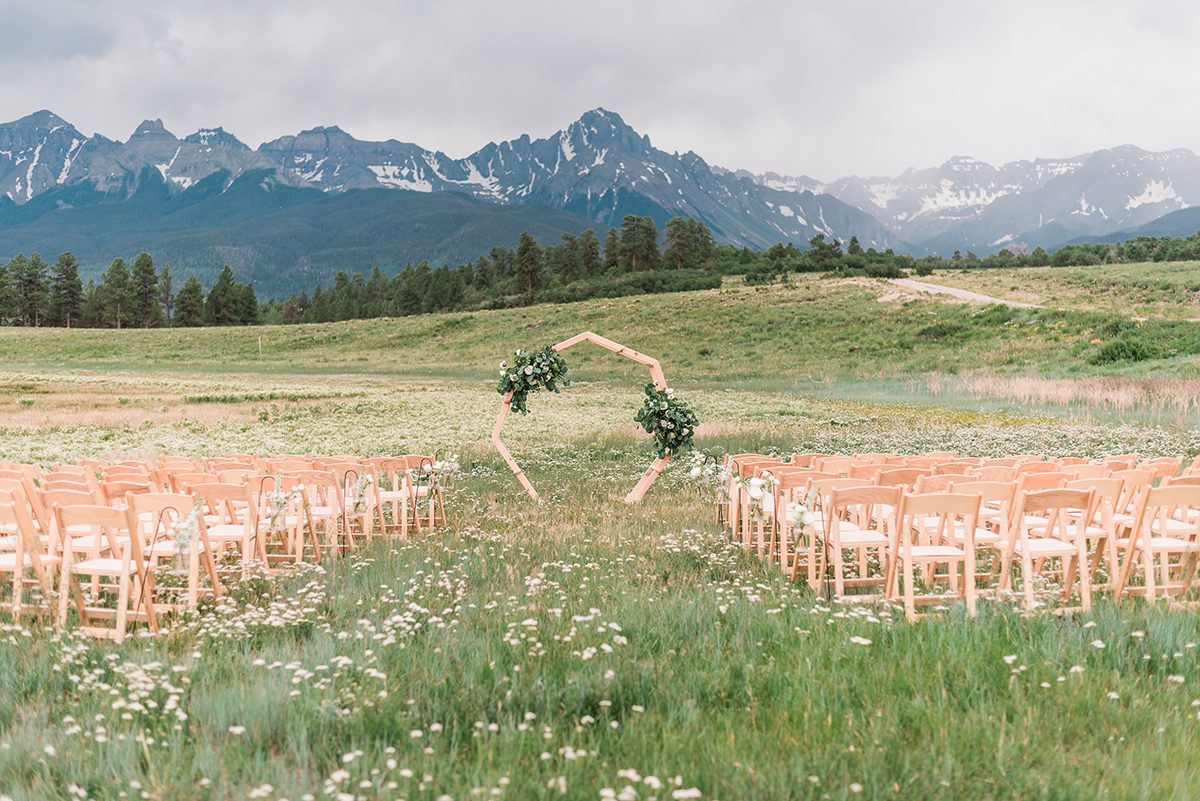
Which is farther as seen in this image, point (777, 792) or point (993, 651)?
point (993, 651)

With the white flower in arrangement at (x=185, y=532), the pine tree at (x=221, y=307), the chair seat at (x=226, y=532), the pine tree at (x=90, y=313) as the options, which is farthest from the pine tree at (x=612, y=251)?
the white flower in arrangement at (x=185, y=532)

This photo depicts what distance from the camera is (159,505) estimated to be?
7.46 meters

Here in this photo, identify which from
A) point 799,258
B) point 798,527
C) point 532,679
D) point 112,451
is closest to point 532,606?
point 532,679

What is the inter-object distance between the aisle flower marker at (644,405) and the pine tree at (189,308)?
129153mm

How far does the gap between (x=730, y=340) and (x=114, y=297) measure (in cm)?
9870

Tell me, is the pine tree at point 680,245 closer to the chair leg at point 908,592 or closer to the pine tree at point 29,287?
the pine tree at point 29,287

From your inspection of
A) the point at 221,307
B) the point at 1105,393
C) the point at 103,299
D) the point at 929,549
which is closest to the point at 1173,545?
the point at 929,549

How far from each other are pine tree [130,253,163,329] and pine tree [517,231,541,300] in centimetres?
5584

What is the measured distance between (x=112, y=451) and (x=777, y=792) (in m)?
25.0

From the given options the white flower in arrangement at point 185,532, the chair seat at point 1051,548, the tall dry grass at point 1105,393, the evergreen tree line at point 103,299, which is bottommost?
the tall dry grass at point 1105,393

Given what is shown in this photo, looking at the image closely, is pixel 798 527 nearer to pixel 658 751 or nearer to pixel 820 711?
pixel 820 711

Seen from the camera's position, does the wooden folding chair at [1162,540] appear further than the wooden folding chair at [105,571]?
Yes

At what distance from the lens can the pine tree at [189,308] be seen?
424 feet

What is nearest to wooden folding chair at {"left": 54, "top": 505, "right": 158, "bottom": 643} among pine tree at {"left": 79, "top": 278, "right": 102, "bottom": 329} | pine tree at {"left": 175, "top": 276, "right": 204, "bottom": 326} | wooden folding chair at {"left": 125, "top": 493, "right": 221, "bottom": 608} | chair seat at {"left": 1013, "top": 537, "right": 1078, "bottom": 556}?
wooden folding chair at {"left": 125, "top": 493, "right": 221, "bottom": 608}
